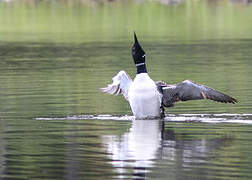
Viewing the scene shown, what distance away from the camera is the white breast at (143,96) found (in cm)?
1529

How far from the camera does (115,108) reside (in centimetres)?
1706

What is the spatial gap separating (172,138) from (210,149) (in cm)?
107

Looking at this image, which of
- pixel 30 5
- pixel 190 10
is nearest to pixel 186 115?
pixel 190 10

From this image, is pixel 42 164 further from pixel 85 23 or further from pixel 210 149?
pixel 85 23

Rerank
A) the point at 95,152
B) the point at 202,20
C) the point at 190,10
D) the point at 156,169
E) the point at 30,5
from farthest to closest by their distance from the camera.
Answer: the point at 30,5, the point at 190,10, the point at 202,20, the point at 95,152, the point at 156,169

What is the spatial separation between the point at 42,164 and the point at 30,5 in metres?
47.3

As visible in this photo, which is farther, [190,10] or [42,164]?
[190,10]

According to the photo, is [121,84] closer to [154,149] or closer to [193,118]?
[193,118]

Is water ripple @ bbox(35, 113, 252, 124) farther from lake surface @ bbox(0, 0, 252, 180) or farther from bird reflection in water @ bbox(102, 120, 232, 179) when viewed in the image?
bird reflection in water @ bbox(102, 120, 232, 179)

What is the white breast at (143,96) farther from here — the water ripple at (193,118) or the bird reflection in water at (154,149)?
the bird reflection in water at (154,149)

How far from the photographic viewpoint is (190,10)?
50688 mm

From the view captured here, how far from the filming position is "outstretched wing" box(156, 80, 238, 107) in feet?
51.3

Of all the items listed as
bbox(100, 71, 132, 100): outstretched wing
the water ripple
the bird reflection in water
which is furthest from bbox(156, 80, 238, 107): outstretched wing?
the bird reflection in water

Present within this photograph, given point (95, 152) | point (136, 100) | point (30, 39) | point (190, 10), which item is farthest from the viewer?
point (190, 10)
